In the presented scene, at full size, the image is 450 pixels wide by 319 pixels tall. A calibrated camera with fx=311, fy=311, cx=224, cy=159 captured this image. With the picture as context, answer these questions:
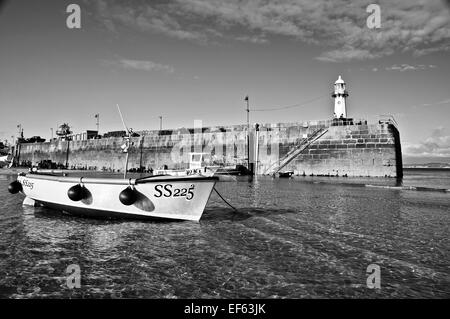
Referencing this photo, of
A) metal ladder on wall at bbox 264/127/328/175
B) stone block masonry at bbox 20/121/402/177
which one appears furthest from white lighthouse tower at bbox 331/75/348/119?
metal ladder on wall at bbox 264/127/328/175

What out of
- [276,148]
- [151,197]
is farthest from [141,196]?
[276,148]

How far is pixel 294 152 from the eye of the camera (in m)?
35.3

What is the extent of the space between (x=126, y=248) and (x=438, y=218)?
932cm

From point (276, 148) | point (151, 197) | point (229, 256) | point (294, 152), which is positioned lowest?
point (229, 256)

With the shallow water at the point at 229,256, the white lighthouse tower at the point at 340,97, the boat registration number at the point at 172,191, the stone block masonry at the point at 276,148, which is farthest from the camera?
the white lighthouse tower at the point at 340,97

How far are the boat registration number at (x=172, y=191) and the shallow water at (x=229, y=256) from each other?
2.72ft

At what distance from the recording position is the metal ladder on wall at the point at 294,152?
34312 mm

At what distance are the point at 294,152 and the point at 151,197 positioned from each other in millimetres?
28334

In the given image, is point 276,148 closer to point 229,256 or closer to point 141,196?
point 141,196

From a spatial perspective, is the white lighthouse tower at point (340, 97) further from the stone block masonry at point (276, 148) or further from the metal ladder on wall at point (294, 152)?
the metal ladder on wall at point (294, 152)

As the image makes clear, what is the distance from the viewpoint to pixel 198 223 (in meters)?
8.87

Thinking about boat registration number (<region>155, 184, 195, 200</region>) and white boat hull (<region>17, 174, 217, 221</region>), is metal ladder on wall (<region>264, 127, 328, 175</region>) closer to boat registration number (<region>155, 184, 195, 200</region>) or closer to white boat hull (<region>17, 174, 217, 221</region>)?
white boat hull (<region>17, 174, 217, 221</region>)

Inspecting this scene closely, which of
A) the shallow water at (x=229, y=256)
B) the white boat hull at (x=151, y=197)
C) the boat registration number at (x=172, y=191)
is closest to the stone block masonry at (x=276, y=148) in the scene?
the shallow water at (x=229, y=256)

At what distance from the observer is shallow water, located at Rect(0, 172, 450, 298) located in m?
4.36
